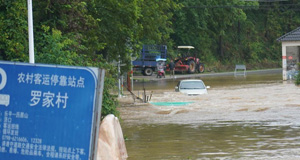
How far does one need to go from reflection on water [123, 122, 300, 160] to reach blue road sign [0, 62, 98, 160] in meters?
7.03

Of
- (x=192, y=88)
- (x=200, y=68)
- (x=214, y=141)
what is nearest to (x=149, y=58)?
(x=200, y=68)

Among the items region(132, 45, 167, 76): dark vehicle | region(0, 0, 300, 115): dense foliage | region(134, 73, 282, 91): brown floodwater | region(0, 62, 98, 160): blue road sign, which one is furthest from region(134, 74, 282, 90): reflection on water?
region(0, 62, 98, 160): blue road sign

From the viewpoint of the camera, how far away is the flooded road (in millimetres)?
14289

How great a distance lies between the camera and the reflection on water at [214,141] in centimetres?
1391

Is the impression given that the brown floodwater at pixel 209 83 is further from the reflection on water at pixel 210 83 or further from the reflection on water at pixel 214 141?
the reflection on water at pixel 214 141

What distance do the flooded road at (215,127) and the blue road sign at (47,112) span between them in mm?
7030

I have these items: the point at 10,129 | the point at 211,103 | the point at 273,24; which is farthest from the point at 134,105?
the point at 273,24

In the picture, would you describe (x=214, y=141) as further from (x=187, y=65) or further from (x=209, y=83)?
(x=187, y=65)

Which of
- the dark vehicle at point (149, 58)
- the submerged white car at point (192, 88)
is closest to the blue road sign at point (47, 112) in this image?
the submerged white car at point (192, 88)

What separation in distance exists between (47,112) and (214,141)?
10.1 m

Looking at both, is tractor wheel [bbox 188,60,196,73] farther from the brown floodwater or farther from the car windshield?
the car windshield

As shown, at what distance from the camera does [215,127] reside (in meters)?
19.4

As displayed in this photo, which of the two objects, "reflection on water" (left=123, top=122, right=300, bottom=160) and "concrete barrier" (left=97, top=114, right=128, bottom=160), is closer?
"concrete barrier" (left=97, top=114, right=128, bottom=160)

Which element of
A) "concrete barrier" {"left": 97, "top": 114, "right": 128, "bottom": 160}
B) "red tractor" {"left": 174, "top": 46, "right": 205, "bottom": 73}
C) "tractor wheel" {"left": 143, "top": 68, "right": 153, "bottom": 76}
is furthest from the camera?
"red tractor" {"left": 174, "top": 46, "right": 205, "bottom": 73}
